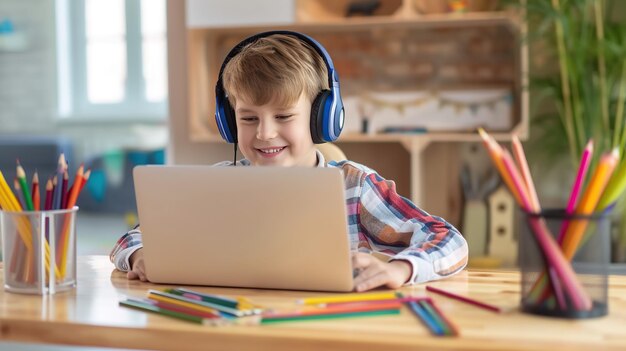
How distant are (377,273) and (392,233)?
1.08 feet

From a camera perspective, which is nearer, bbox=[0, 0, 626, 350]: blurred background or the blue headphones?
the blue headphones

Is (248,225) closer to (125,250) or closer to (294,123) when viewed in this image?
(125,250)

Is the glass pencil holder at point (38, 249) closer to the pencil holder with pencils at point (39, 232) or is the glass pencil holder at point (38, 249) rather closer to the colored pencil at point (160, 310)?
the pencil holder with pencils at point (39, 232)

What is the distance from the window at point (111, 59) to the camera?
260 inches

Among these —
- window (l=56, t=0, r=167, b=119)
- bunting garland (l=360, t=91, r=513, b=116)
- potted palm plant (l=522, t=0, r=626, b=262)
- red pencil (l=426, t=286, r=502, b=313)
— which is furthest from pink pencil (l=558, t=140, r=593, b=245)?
window (l=56, t=0, r=167, b=119)

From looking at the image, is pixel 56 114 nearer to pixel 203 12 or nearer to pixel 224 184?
pixel 203 12

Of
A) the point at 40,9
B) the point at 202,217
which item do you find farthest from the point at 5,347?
the point at 40,9

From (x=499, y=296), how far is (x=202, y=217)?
40cm

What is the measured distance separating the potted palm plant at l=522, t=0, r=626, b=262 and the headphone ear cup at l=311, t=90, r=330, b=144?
195 cm

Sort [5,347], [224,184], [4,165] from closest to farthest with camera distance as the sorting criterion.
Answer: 1. [224,184]
2. [5,347]
3. [4,165]

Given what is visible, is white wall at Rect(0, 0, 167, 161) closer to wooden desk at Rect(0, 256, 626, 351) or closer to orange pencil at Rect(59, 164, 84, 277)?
orange pencil at Rect(59, 164, 84, 277)

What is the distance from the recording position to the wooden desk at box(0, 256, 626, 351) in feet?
2.70

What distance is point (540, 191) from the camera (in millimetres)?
3795

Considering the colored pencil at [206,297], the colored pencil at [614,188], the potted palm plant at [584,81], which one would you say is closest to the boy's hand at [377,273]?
the colored pencil at [206,297]
